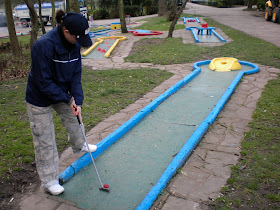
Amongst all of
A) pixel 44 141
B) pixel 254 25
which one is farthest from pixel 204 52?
pixel 254 25

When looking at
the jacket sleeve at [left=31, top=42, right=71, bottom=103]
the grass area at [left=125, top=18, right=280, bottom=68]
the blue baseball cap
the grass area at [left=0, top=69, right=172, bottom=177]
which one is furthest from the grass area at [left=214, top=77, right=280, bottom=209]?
the grass area at [left=125, top=18, right=280, bottom=68]

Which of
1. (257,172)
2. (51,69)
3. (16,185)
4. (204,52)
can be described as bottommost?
(16,185)

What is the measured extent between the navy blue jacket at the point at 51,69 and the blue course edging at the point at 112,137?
0.85 m

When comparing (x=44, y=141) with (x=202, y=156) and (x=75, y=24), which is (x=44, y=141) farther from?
(x=202, y=156)

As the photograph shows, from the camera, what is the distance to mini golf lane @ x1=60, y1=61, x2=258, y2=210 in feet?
9.09

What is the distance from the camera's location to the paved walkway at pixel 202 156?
269 centimetres

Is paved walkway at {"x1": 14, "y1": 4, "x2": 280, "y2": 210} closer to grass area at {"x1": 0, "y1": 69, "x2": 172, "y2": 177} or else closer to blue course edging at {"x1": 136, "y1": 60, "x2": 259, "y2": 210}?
blue course edging at {"x1": 136, "y1": 60, "x2": 259, "y2": 210}

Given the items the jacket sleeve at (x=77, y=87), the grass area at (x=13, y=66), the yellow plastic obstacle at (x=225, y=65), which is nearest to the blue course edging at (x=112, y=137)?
the jacket sleeve at (x=77, y=87)

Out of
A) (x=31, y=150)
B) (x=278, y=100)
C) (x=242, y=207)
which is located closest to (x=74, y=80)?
(x=31, y=150)

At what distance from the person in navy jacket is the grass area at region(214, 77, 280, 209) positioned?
5.62ft

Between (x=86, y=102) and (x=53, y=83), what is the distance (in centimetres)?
270

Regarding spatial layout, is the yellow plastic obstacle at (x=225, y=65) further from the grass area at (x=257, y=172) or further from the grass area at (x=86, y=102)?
the grass area at (x=257, y=172)

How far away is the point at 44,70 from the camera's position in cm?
251

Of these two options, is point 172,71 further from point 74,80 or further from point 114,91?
point 74,80
